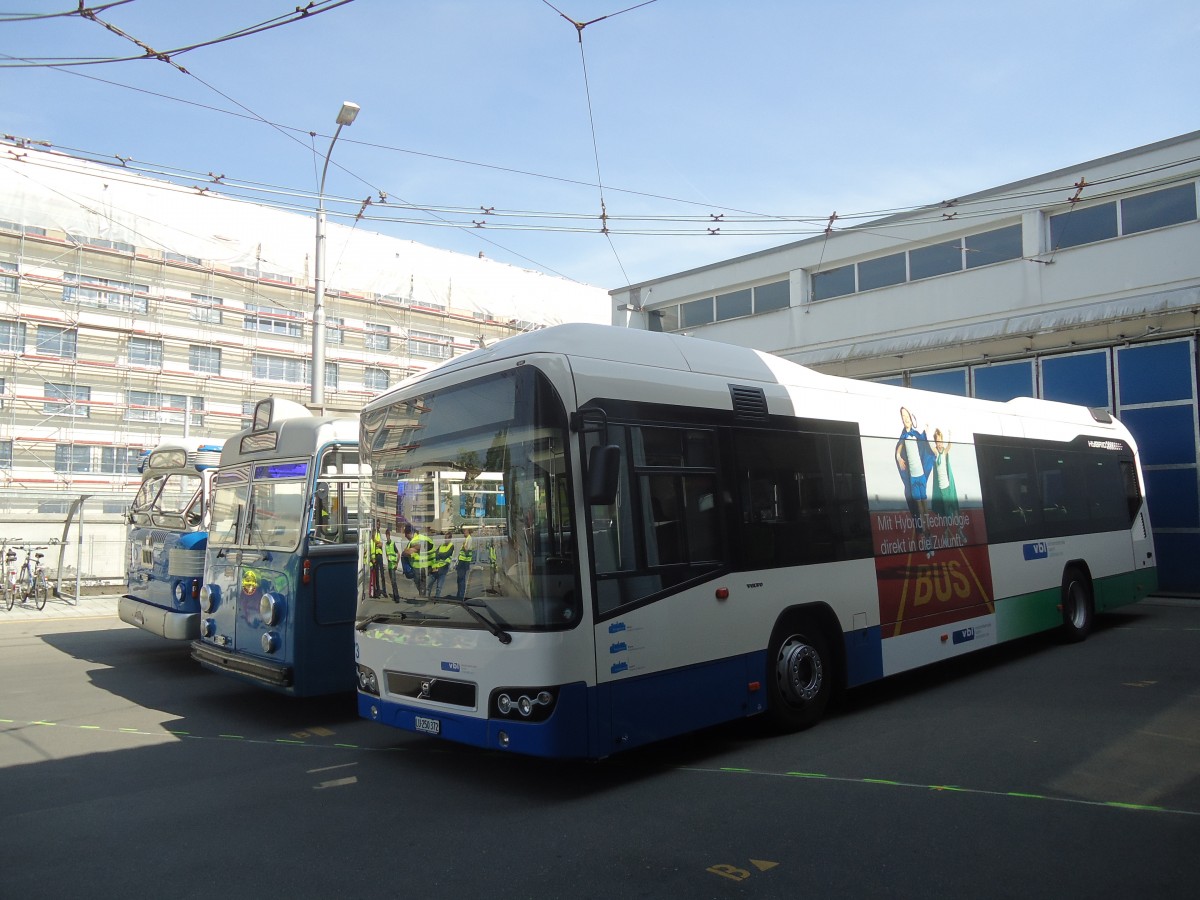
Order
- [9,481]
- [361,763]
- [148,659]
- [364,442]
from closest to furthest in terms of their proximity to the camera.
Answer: [361,763]
[364,442]
[148,659]
[9,481]

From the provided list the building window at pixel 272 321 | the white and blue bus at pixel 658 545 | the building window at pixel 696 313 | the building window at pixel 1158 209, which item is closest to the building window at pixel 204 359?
the building window at pixel 272 321

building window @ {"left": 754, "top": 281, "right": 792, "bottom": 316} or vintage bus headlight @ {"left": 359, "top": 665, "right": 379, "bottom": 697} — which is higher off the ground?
building window @ {"left": 754, "top": 281, "right": 792, "bottom": 316}

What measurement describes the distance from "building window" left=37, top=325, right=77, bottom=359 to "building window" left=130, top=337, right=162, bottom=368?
2.17 meters

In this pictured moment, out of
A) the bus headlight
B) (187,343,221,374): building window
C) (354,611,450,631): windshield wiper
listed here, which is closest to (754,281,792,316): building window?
(354,611,450,631): windshield wiper

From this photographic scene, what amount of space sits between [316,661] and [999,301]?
17123mm

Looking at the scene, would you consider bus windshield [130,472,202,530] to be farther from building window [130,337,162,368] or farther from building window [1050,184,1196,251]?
building window [130,337,162,368]

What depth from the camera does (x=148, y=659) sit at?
475 inches

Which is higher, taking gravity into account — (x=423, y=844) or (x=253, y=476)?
(x=253, y=476)

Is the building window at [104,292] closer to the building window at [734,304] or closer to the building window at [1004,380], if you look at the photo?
the building window at [734,304]

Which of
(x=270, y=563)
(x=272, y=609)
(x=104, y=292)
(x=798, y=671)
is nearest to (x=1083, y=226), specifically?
(x=798, y=671)

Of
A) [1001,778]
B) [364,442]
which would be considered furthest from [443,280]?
[1001,778]

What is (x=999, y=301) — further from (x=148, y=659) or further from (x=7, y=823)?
(x=7, y=823)

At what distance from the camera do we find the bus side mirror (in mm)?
5637

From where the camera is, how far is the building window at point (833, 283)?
75.6 feet
